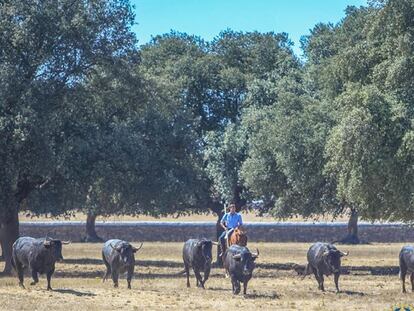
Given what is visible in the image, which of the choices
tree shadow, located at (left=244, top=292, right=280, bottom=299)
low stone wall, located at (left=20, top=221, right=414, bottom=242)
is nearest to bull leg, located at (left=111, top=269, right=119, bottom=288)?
tree shadow, located at (left=244, top=292, right=280, bottom=299)

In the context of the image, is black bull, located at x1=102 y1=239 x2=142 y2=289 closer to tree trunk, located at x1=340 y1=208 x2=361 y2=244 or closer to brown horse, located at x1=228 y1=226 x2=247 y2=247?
brown horse, located at x1=228 y1=226 x2=247 y2=247

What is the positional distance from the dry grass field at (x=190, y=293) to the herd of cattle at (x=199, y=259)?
20.1 inches

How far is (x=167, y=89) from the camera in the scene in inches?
1774

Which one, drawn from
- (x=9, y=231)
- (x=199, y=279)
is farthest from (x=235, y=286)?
(x=9, y=231)

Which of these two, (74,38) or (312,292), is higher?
(74,38)

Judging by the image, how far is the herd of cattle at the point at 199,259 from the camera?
28.7m

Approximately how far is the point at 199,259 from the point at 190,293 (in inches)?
127

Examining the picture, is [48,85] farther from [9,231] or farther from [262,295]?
[262,295]

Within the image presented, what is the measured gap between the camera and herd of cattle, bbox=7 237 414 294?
94.3 feet

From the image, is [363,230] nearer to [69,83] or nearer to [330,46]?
[330,46]

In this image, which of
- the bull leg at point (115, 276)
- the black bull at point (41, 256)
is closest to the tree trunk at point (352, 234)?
the bull leg at point (115, 276)

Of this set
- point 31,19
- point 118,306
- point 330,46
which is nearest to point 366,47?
point 330,46

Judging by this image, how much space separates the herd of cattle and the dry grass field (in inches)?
20.1

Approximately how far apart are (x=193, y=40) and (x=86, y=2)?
1840 centimetres
